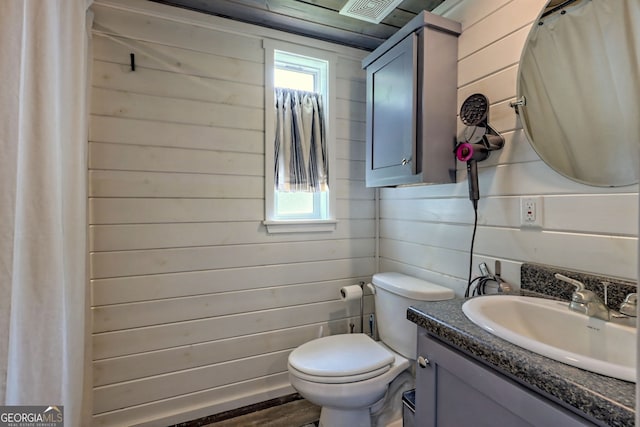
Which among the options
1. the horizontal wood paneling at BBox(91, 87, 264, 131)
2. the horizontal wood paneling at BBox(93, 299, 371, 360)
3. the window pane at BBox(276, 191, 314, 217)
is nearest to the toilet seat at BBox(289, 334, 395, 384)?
the horizontal wood paneling at BBox(93, 299, 371, 360)

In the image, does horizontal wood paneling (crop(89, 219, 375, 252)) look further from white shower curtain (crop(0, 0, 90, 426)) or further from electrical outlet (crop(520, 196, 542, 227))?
electrical outlet (crop(520, 196, 542, 227))

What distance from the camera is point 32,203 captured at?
862 mm

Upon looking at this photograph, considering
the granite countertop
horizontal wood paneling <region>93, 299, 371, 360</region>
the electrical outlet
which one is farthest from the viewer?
horizontal wood paneling <region>93, 299, 371, 360</region>

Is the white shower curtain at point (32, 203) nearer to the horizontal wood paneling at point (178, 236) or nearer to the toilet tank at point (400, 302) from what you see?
the horizontal wood paneling at point (178, 236)

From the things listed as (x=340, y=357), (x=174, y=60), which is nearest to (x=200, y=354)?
(x=340, y=357)

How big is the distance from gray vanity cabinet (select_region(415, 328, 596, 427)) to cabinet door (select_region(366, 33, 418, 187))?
855 millimetres

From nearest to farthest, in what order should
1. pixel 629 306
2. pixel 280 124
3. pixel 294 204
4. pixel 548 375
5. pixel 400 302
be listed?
pixel 548 375 < pixel 629 306 < pixel 400 302 < pixel 280 124 < pixel 294 204

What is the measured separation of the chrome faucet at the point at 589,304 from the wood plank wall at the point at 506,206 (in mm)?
156

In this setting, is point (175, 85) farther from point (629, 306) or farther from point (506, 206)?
point (629, 306)

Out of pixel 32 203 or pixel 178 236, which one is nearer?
pixel 32 203

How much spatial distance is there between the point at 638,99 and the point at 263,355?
2001mm

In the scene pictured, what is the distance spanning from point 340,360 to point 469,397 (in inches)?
29.2

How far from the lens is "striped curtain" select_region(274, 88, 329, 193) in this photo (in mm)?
1911

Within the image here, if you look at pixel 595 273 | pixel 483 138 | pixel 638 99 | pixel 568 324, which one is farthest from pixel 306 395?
pixel 638 99
